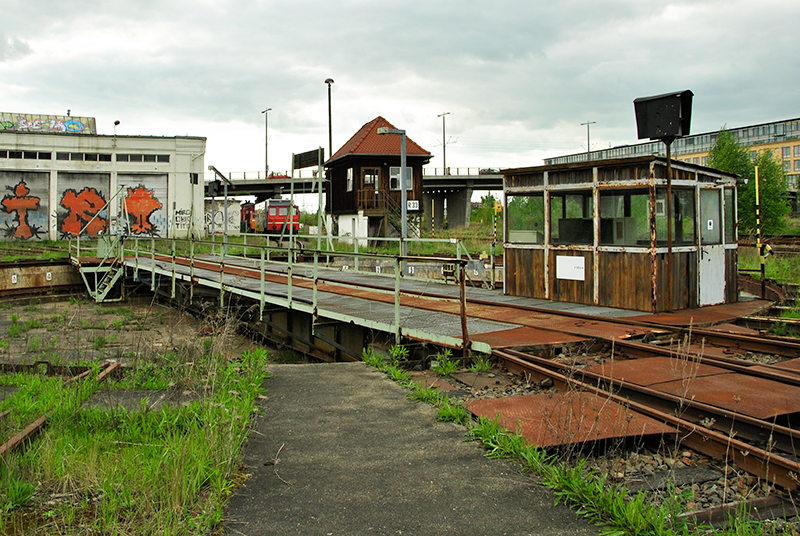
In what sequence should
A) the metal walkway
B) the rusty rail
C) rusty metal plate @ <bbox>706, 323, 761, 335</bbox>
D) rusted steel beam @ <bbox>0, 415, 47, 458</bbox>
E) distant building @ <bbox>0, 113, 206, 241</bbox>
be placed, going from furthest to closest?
1. distant building @ <bbox>0, 113, 206, 241</bbox>
2. rusty metal plate @ <bbox>706, 323, 761, 335</bbox>
3. the metal walkway
4. the rusty rail
5. rusted steel beam @ <bbox>0, 415, 47, 458</bbox>

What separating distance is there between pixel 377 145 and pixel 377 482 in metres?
38.7

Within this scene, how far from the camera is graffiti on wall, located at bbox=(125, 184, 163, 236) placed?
4222 centimetres

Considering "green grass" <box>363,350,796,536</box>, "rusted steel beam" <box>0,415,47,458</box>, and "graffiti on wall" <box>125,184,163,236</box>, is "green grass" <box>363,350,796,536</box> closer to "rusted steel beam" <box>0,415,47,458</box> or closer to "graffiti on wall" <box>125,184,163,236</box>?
"rusted steel beam" <box>0,415,47,458</box>

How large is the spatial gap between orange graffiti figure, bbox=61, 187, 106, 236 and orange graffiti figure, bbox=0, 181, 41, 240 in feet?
6.14

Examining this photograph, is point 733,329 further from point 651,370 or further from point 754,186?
point 754,186

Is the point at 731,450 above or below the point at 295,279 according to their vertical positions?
below

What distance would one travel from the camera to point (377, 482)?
4273mm

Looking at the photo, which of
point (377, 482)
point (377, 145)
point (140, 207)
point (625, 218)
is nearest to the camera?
point (377, 482)

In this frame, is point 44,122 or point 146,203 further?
point 44,122

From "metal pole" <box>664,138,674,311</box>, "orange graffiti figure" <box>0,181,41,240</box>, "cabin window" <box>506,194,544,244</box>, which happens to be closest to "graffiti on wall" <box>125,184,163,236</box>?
"orange graffiti figure" <box>0,181,41,240</box>

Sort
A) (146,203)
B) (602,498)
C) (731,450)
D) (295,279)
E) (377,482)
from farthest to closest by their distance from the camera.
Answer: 1. (146,203)
2. (295,279)
3. (731,450)
4. (377,482)
5. (602,498)

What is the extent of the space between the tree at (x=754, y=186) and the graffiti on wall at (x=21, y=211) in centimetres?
4359

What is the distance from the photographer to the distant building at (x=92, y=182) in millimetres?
40531

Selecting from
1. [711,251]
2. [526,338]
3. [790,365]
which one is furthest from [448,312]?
[711,251]
